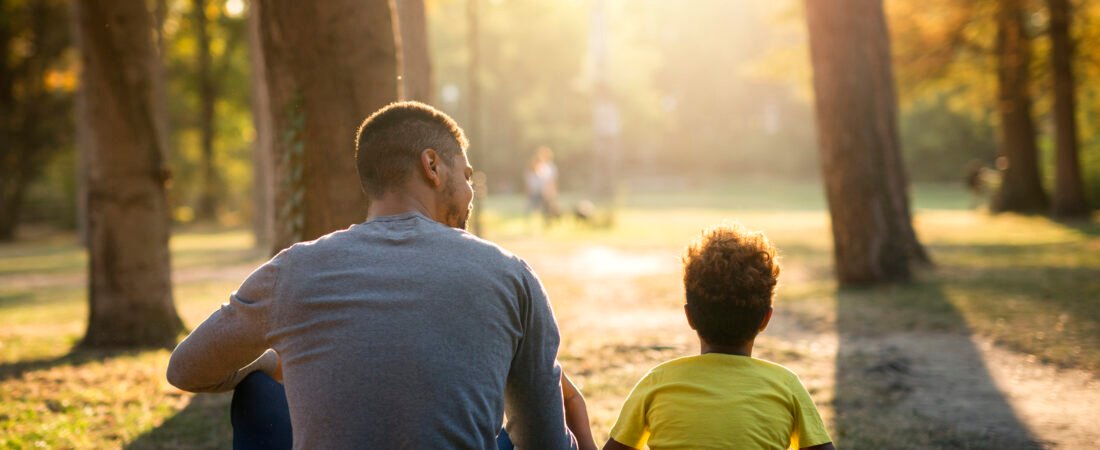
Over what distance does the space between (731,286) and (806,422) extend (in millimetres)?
457

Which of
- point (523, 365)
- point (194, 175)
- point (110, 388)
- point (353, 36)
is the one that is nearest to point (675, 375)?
point (523, 365)

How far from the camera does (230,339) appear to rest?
2.71 metres

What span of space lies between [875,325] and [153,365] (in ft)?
20.2

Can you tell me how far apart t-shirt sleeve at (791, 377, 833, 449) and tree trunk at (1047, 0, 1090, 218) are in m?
21.2

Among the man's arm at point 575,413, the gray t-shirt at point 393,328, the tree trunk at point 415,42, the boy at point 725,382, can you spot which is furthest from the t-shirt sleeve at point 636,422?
the tree trunk at point 415,42

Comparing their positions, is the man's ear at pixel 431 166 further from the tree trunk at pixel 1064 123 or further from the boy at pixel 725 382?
the tree trunk at pixel 1064 123

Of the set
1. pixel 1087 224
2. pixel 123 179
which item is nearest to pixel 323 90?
pixel 123 179

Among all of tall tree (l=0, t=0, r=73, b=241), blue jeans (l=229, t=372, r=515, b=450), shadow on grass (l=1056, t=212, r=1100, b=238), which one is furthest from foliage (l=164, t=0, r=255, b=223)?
blue jeans (l=229, t=372, r=515, b=450)

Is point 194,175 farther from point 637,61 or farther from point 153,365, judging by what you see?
point 153,365

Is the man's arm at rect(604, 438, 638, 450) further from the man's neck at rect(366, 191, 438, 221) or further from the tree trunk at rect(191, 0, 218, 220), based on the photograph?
the tree trunk at rect(191, 0, 218, 220)

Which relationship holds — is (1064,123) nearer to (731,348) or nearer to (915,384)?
(915,384)

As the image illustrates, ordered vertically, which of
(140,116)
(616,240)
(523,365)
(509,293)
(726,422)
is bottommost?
(616,240)

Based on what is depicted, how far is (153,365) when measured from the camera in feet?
26.0

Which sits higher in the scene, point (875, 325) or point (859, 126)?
point (859, 126)
